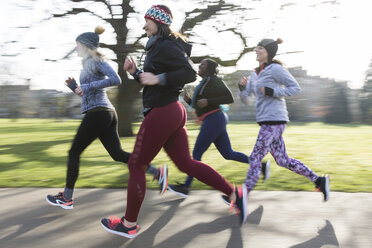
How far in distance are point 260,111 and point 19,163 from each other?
6383 mm

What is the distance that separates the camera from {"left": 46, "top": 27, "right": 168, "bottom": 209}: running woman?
3744 mm

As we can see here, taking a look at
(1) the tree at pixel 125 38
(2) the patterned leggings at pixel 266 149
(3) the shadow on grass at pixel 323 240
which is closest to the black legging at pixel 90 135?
(2) the patterned leggings at pixel 266 149

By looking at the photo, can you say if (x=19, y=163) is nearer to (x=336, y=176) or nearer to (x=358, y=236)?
(x=336, y=176)

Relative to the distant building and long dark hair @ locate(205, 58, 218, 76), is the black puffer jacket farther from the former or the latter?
the distant building

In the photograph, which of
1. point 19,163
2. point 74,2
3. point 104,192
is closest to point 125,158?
point 104,192

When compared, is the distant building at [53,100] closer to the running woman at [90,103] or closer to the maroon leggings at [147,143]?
the running woman at [90,103]

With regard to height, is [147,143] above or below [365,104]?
above

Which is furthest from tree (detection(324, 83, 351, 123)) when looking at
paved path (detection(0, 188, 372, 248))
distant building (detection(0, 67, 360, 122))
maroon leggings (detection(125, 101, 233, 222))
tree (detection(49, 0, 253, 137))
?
maroon leggings (detection(125, 101, 233, 222))

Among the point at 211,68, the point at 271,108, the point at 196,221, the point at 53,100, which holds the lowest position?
the point at 53,100

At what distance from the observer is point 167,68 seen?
9.46ft

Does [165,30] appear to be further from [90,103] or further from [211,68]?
[211,68]

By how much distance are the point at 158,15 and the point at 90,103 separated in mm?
1332

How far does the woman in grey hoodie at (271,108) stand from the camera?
3.84 metres

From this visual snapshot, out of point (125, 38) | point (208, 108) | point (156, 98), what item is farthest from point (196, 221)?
point (125, 38)
